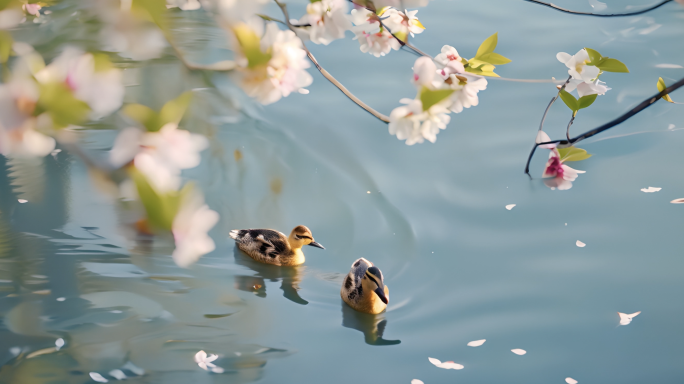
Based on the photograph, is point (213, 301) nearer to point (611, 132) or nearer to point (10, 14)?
point (10, 14)

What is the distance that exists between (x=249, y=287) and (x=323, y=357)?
0.42 meters

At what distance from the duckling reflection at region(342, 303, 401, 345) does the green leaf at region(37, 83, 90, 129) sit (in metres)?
1.25

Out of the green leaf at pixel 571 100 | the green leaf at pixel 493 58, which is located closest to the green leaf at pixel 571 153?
the green leaf at pixel 571 100

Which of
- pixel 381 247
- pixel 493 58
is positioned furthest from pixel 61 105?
pixel 381 247

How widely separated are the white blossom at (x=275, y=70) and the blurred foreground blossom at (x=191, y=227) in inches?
4.5

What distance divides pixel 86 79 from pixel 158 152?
54mm

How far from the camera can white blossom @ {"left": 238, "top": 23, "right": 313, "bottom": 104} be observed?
35 cm

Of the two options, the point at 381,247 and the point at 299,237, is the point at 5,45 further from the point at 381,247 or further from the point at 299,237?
the point at 381,247

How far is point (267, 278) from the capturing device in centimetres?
171

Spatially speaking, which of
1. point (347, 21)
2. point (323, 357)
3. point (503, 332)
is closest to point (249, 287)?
point (323, 357)

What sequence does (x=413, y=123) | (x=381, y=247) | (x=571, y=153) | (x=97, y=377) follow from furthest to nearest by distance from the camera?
(x=381, y=247) → (x=97, y=377) → (x=571, y=153) → (x=413, y=123)

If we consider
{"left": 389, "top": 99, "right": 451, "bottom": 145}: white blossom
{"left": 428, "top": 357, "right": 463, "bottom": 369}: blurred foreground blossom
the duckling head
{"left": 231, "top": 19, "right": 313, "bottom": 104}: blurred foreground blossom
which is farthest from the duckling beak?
{"left": 231, "top": 19, "right": 313, "bottom": 104}: blurred foreground blossom

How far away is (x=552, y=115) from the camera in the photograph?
7.74 ft

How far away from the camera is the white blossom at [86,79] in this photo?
0.90ft
